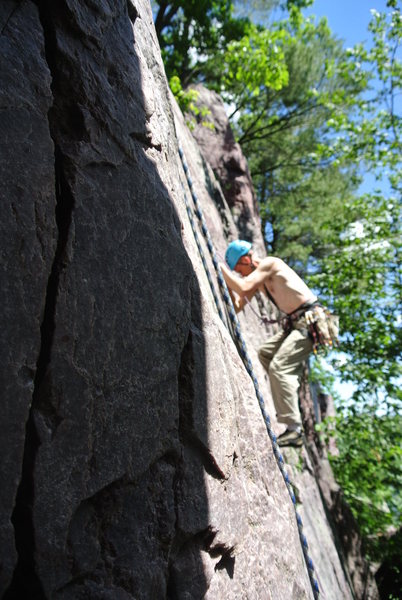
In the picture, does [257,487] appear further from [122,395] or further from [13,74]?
[13,74]

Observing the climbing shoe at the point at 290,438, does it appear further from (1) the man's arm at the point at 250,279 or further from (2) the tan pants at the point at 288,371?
(1) the man's arm at the point at 250,279

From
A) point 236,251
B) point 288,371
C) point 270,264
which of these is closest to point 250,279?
point 270,264

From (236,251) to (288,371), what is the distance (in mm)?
1098

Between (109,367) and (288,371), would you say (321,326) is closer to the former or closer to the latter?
(288,371)

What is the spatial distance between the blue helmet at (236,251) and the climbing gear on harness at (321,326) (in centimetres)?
73

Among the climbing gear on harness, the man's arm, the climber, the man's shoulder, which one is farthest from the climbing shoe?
the man's shoulder

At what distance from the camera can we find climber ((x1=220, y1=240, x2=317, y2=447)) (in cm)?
414

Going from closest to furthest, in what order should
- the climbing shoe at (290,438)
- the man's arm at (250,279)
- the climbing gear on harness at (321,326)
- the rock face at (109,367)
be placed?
the rock face at (109,367) < the man's arm at (250,279) < the climbing gear on harness at (321,326) < the climbing shoe at (290,438)

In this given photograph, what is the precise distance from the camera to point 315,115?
41.4ft

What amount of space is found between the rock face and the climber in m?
1.48

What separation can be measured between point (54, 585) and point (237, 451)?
1093 mm

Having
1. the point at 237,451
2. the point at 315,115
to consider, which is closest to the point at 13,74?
the point at 237,451

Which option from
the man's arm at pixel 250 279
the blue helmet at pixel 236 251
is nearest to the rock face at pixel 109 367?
the man's arm at pixel 250 279

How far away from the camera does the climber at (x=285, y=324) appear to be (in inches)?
163
